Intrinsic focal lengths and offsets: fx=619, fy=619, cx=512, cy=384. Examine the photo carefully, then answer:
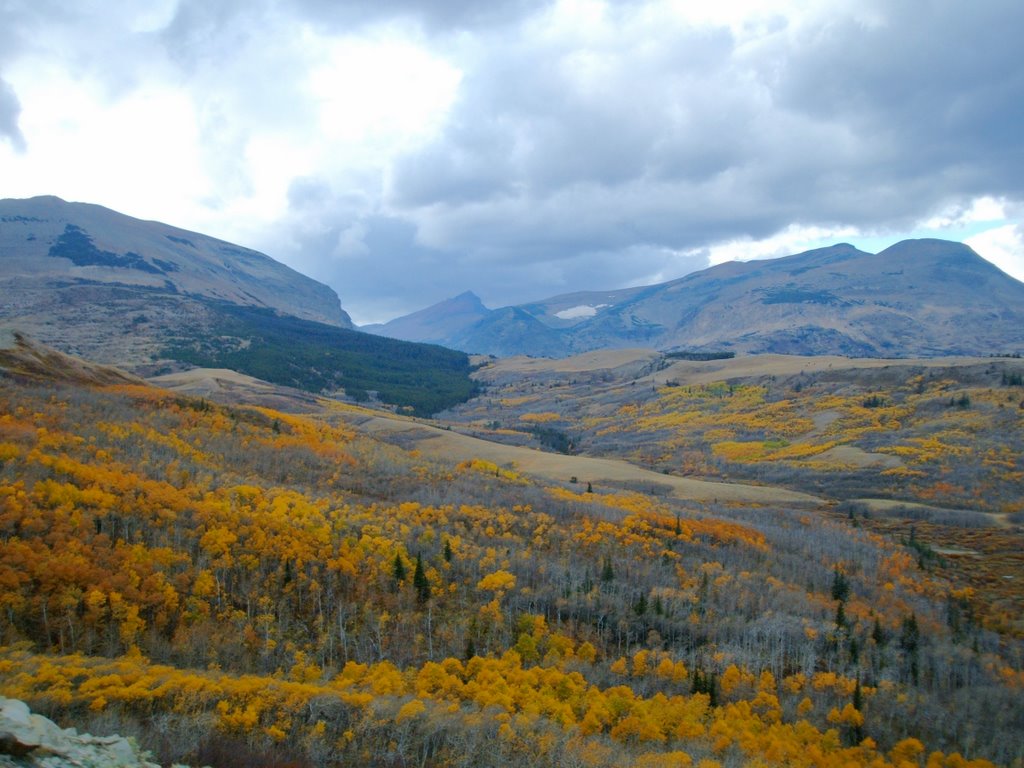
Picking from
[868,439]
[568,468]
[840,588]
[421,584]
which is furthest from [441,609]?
[868,439]

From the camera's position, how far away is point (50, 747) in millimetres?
10320

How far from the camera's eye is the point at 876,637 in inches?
1238

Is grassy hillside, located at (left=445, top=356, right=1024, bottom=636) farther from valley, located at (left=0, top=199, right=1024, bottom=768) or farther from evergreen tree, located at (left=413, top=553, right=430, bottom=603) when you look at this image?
evergreen tree, located at (left=413, top=553, right=430, bottom=603)

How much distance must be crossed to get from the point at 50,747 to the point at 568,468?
7577cm

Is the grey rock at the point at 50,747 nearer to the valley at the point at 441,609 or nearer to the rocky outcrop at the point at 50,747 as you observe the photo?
the rocky outcrop at the point at 50,747

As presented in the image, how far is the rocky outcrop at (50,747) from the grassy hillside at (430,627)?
4.83ft

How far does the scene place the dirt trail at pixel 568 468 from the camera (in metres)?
71.2

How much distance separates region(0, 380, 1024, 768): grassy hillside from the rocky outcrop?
4.83 ft

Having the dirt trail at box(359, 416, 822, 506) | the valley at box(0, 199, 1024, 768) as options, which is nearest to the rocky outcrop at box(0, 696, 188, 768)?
the valley at box(0, 199, 1024, 768)

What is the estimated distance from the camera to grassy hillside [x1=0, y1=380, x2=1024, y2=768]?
54.9ft

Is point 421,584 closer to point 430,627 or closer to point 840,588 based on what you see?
point 430,627

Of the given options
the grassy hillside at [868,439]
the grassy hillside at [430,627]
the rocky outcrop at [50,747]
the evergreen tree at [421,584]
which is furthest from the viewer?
the grassy hillside at [868,439]

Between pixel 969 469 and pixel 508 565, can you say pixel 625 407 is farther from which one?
pixel 508 565

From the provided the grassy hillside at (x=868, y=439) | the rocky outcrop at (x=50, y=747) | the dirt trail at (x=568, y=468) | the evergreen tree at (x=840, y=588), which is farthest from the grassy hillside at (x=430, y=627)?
the dirt trail at (x=568, y=468)
